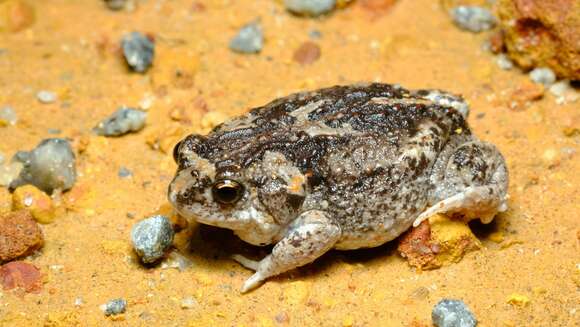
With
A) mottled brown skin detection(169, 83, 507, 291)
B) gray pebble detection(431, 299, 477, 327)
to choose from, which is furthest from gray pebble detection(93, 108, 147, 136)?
gray pebble detection(431, 299, 477, 327)

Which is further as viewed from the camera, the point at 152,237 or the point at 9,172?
the point at 9,172

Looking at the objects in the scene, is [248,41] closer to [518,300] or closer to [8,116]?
[8,116]

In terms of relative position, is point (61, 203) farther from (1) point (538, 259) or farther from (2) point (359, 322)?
(1) point (538, 259)

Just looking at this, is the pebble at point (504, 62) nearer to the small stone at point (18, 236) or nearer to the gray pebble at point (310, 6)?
the gray pebble at point (310, 6)

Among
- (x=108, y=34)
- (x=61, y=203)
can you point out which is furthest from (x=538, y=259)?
(x=108, y=34)

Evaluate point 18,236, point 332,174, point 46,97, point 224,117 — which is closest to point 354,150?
point 332,174

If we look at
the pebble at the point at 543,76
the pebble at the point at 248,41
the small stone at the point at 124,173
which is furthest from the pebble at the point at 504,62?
the small stone at the point at 124,173

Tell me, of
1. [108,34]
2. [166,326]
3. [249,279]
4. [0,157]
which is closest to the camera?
[166,326]
